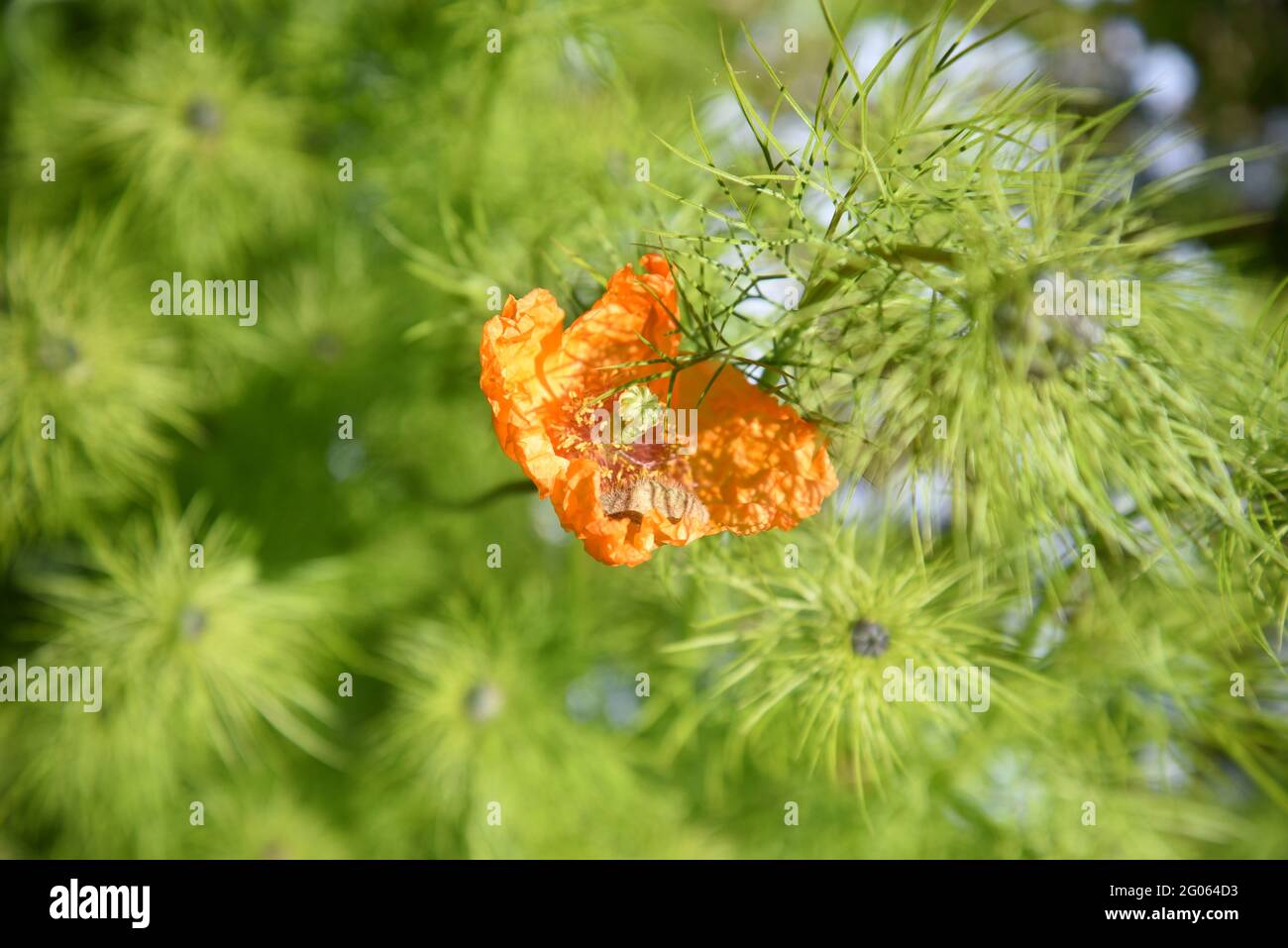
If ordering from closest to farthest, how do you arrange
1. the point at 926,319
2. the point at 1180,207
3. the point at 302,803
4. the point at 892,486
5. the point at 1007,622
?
1. the point at 926,319
2. the point at 892,486
3. the point at 1007,622
4. the point at 302,803
5. the point at 1180,207

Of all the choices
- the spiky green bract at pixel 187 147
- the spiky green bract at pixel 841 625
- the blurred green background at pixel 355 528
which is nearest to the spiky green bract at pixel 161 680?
the blurred green background at pixel 355 528

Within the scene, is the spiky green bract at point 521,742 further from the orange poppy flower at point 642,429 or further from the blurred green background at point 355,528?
the orange poppy flower at point 642,429

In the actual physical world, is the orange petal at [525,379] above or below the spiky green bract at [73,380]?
below

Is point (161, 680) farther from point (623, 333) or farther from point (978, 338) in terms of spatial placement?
point (978, 338)

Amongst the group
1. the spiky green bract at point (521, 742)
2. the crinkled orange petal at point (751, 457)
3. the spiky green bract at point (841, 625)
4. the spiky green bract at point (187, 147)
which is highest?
the spiky green bract at point (187, 147)

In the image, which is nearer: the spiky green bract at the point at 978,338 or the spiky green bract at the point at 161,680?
the spiky green bract at the point at 978,338
